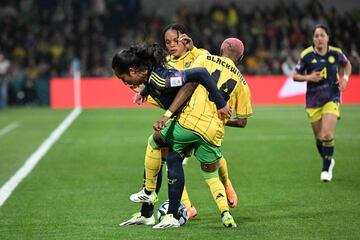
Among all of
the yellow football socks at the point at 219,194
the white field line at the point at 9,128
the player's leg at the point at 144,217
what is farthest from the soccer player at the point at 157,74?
the white field line at the point at 9,128

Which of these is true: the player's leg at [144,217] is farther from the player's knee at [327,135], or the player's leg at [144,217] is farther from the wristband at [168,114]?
the player's knee at [327,135]

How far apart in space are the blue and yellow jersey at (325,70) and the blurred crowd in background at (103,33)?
1959 cm

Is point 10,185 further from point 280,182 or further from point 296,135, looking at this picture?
point 296,135

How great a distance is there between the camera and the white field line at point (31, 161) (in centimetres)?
1090

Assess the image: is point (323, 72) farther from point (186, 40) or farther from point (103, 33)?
point (103, 33)

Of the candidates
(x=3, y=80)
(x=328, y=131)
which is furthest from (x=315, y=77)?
(x=3, y=80)

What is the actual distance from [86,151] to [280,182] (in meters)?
5.57

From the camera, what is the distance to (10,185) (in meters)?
11.4

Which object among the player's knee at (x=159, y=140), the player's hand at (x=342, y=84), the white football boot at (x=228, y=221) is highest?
the player's knee at (x=159, y=140)

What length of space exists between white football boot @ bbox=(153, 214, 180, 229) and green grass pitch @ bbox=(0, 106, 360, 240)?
0.31 feet

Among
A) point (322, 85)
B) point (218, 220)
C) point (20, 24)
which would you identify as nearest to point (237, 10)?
point (20, 24)

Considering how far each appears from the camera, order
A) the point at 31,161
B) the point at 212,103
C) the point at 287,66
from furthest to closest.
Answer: the point at 287,66
the point at 31,161
the point at 212,103

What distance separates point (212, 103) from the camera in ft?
26.3

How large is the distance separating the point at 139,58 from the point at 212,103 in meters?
0.85
